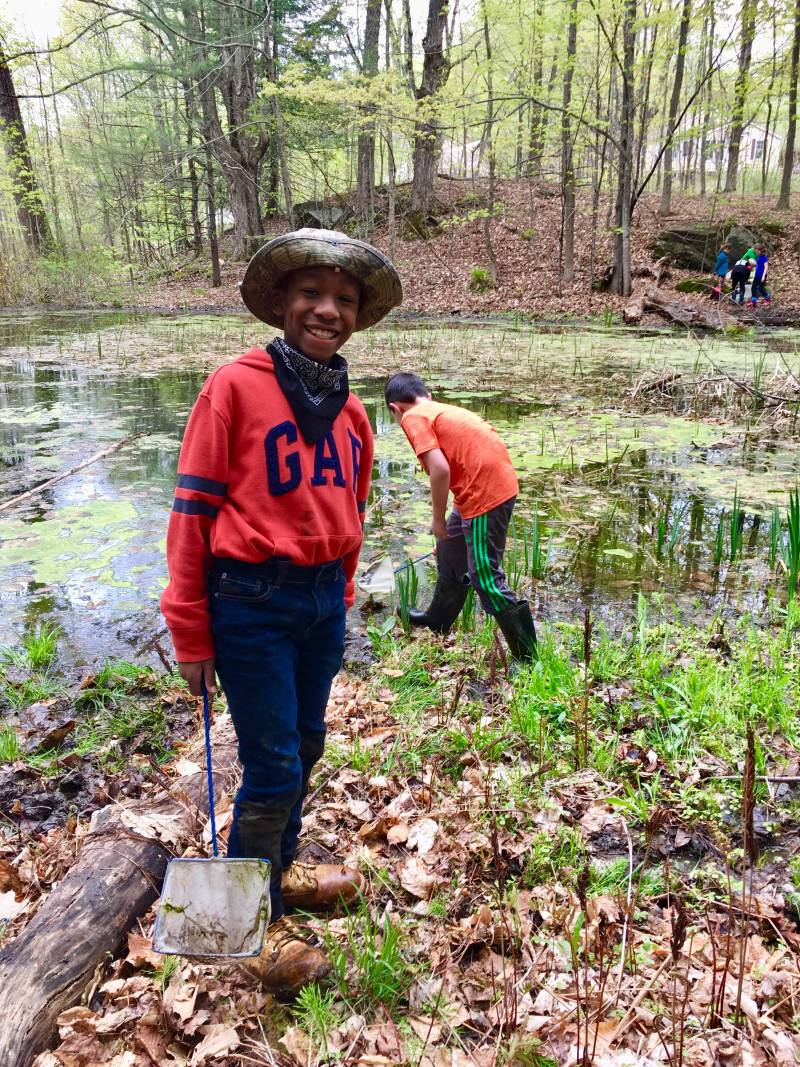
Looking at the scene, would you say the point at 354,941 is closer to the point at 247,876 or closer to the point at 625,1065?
the point at 247,876

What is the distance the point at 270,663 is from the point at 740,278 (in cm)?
1890

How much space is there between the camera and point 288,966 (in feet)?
6.17

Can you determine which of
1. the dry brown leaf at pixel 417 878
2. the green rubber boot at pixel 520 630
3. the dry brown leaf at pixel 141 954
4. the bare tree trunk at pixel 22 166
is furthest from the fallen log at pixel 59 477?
the bare tree trunk at pixel 22 166

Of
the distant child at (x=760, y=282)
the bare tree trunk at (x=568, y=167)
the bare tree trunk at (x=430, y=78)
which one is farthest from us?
the bare tree trunk at (x=430, y=78)

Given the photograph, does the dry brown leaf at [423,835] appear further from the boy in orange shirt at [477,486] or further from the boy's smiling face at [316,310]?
the boy's smiling face at [316,310]


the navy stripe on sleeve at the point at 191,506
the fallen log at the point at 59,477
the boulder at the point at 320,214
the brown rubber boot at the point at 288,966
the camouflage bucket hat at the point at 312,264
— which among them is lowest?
the brown rubber boot at the point at 288,966

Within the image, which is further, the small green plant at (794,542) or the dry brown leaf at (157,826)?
the small green plant at (794,542)

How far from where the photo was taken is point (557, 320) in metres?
17.2

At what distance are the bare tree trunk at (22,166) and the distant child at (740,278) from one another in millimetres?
21962

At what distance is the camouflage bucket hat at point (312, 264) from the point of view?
1761 mm

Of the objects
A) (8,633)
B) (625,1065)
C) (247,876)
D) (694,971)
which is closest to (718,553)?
(694,971)

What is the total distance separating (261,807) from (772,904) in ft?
5.17

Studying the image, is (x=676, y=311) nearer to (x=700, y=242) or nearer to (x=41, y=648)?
(x=700, y=242)

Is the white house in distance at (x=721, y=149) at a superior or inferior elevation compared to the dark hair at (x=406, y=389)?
superior
